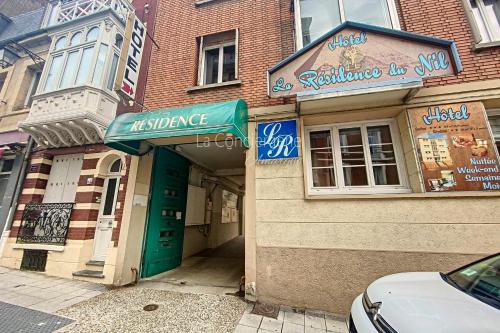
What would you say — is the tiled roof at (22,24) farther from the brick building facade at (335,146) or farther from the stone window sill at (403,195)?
the stone window sill at (403,195)

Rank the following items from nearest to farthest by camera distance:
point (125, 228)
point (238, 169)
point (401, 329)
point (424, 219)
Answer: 1. point (401, 329)
2. point (424, 219)
3. point (125, 228)
4. point (238, 169)

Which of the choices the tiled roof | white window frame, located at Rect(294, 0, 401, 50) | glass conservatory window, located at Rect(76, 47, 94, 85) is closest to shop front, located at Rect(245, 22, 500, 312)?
white window frame, located at Rect(294, 0, 401, 50)

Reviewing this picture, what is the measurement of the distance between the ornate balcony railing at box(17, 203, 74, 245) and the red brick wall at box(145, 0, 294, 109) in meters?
4.03

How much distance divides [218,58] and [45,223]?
7015 mm

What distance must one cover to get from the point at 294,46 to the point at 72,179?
756 centimetres

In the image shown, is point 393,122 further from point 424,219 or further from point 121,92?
point 121,92

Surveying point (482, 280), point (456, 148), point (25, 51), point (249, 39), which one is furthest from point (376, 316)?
point (25, 51)

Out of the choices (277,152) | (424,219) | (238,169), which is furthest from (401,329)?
(238,169)

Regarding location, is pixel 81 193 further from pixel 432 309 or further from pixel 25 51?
pixel 432 309

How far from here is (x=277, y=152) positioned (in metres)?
4.31

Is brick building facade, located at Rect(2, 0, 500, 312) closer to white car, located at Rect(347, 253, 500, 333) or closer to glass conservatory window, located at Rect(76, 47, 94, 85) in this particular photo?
white car, located at Rect(347, 253, 500, 333)

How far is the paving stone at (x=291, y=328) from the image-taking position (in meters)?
2.95

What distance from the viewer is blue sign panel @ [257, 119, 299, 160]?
425cm

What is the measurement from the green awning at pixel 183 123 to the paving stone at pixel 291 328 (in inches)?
127
